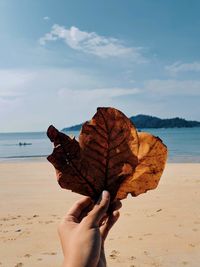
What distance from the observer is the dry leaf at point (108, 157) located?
1.42 meters

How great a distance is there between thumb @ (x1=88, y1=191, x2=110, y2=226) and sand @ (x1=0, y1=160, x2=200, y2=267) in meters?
4.06

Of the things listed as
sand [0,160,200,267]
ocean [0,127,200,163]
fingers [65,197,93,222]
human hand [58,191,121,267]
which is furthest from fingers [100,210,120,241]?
sand [0,160,200,267]

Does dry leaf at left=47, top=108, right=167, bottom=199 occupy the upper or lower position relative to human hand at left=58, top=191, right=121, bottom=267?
upper

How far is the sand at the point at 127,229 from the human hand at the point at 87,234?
396cm

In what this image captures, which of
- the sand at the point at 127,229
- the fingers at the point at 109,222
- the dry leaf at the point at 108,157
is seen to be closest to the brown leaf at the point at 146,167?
the dry leaf at the point at 108,157

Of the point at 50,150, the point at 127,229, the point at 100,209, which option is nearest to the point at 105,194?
the point at 100,209

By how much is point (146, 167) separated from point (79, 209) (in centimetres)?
35

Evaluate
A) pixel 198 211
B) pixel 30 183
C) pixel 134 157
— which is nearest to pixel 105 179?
pixel 134 157

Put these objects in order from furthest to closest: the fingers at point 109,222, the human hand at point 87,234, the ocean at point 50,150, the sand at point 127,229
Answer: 1. the ocean at point 50,150
2. the sand at point 127,229
3. the fingers at point 109,222
4. the human hand at point 87,234

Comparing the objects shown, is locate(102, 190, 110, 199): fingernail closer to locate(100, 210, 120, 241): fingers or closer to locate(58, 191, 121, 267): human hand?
locate(58, 191, 121, 267): human hand

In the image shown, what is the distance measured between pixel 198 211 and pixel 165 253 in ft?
8.82

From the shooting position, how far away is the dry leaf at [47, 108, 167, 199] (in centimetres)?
142

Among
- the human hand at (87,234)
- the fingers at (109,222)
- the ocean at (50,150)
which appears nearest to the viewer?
the human hand at (87,234)

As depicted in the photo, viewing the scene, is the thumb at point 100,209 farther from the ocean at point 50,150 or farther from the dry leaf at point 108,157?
the ocean at point 50,150
